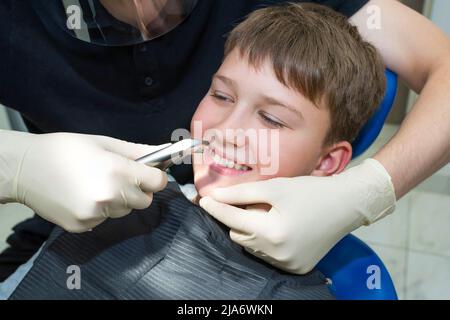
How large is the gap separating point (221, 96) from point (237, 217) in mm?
271

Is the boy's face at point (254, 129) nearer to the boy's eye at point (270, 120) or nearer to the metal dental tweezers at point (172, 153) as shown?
the boy's eye at point (270, 120)

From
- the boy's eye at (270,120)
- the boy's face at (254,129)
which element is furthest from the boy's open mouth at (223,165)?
the boy's eye at (270,120)

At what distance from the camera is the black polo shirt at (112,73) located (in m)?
0.97

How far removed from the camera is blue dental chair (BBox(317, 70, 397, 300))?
0.91 metres

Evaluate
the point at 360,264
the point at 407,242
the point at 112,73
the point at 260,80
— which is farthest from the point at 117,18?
the point at 407,242

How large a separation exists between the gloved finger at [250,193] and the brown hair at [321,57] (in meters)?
0.20

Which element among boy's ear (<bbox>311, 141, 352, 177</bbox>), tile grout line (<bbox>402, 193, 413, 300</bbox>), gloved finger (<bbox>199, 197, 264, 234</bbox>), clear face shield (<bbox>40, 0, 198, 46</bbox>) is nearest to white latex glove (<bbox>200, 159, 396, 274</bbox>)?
gloved finger (<bbox>199, 197, 264, 234</bbox>)

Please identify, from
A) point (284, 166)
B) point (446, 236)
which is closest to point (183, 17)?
point (284, 166)

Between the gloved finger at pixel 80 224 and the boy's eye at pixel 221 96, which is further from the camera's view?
the boy's eye at pixel 221 96

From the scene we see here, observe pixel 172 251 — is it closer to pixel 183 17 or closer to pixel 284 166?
pixel 284 166

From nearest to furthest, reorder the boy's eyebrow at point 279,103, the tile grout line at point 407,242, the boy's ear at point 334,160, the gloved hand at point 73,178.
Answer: the gloved hand at point 73,178 → the boy's eyebrow at point 279,103 → the boy's ear at point 334,160 → the tile grout line at point 407,242

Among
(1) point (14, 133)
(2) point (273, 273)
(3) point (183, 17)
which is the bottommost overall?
(2) point (273, 273)

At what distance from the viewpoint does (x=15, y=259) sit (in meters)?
1.11
